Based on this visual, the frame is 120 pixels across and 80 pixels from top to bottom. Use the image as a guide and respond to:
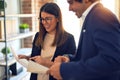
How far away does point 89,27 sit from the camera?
943 mm

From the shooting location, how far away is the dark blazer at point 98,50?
84cm

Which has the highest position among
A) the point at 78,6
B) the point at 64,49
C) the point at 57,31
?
the point at 78,6

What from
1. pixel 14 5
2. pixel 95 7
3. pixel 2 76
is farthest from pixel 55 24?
pixel 14 5

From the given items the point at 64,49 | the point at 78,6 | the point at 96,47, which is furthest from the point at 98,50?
the point at 64,49

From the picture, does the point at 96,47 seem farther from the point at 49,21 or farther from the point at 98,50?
the point at 49,21

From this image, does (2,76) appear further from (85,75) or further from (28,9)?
(85,75)

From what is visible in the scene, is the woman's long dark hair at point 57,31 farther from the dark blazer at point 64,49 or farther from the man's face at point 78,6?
the man's face at point 78,6

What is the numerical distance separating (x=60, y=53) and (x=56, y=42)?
0.11 m

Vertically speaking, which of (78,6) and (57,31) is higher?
(78,6)

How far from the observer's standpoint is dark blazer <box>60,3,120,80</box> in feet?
2.75

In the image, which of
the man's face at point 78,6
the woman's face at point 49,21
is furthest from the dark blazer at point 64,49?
the man's face at point 78,6

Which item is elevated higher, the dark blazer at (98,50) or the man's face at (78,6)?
the man's face at (78,6)

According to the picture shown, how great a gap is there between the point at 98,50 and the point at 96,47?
0.03m

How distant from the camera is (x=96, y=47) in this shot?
0.92m
